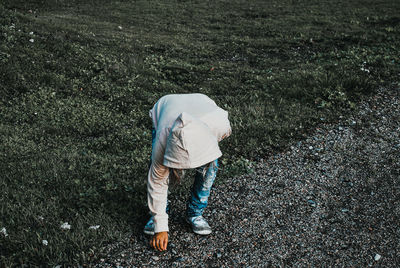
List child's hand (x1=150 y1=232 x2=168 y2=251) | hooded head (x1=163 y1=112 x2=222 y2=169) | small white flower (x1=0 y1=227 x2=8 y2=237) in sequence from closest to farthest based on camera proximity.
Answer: hooded head (x1=163 y1=112 x2=222 y2=169)
child's hand (x1=150 y1=232 x2=168 y2=251)
small white flower (x1=0 y1=227 x2=8 y2=237)

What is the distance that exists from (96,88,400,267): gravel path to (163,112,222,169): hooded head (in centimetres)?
136

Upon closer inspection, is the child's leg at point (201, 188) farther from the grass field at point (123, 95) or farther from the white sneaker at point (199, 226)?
the grass field at point (123, 95)

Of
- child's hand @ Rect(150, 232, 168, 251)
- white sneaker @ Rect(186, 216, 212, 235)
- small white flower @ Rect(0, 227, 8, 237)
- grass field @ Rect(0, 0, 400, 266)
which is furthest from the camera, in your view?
grass field @ Rect(0, 0, 400, 266)

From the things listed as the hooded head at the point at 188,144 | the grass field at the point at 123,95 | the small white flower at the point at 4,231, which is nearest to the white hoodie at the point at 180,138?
the hooded head at the point at 188,144

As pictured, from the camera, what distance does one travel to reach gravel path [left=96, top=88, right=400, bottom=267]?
3.53 m

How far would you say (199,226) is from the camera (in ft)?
12.4

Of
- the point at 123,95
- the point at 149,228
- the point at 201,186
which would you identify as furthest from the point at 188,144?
the point at 123,95

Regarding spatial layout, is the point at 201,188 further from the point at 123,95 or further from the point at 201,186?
the point at 123,95

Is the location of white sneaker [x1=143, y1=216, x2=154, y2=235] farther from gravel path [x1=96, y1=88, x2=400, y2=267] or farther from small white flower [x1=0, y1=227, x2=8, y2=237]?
small white flower [x1=0, y1=227, x2=8, y2=237]

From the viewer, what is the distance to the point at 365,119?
20.7ft

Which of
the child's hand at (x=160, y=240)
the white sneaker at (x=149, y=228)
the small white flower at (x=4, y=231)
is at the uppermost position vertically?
the child's hand at (x=160, y=240)

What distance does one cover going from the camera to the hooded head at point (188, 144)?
257 cm

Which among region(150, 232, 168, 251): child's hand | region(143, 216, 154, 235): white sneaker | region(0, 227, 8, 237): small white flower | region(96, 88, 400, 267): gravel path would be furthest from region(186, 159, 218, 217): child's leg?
region(0, 227, 8, 237): small white flower

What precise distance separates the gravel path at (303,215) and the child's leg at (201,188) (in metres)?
0.29
